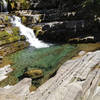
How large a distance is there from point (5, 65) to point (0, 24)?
12750 millimetres

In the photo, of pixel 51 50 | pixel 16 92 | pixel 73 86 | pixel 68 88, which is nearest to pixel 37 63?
pixel 51 50

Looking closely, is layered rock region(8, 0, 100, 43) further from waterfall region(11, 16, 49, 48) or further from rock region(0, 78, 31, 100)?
rock region(0, 78, 31, 100)

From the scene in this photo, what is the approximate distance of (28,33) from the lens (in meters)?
32.2

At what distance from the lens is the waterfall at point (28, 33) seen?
99.5ft

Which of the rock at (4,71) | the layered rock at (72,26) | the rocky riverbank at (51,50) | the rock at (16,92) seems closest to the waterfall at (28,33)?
the rocky riverbank at (51,50)

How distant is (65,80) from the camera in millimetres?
7680

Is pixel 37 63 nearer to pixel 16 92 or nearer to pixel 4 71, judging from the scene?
pixel 4 71

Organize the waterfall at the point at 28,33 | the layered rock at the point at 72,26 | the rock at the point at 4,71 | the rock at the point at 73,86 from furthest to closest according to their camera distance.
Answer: the layered rock at the point at 72,26
the waterfall at the point at 28,33
the rock at the point at 4,71
the rock at the point at 73,86

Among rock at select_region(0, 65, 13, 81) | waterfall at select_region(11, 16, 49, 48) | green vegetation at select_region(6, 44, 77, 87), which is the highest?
waterfall at select_region(11, 16, 49, 48)

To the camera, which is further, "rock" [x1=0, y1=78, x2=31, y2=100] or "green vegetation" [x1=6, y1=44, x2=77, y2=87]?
"green vegetation" [x1=6, y1=44, x2=77, y2=87]

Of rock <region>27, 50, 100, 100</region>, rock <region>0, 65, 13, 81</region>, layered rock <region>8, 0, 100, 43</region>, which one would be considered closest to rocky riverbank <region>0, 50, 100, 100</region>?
rock <region>27, 50, 100, 100</region>

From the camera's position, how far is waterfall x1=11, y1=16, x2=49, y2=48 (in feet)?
99.5

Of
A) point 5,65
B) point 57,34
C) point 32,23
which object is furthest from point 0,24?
point 5,65

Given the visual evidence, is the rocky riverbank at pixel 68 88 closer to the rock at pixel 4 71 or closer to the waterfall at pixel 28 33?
the rock at pixel 4 71
